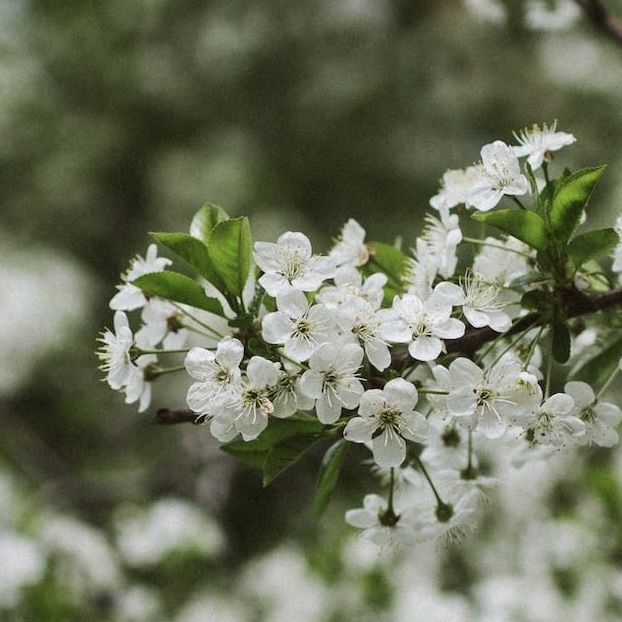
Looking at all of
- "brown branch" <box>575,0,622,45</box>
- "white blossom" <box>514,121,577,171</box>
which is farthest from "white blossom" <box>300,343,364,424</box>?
"brown branch" <box>575,0,622,45</box>

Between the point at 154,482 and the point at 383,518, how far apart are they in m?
2.60

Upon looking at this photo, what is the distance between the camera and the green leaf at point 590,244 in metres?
0.90

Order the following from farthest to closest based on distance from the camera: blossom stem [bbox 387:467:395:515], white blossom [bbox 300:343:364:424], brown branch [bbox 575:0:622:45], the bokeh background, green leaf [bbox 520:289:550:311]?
the bokeh background, brown branch [bbox 575:0:622:45], blossom stem [bbox 387:467:395:515], green leaf [bbox 520:289:550:311], white blossom [bbox 300:343:364:424]

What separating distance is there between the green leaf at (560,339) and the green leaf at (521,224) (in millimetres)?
86

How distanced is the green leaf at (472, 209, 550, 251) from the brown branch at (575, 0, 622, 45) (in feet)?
3.50

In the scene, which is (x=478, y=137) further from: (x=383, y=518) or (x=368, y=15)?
(x=383, y=518)

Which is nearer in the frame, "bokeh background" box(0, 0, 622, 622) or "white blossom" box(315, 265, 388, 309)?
"white blossom" box(315, 265, 388, 309)

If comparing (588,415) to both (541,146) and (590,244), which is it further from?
(541,146)

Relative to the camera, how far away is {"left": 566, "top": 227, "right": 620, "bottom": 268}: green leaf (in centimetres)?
90

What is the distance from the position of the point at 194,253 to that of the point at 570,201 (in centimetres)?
42

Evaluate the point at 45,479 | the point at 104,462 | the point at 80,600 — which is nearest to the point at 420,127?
the point at 104,462

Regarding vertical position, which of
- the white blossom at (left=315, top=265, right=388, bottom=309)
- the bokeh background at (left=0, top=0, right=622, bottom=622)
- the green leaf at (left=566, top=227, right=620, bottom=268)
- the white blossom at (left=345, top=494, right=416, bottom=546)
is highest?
the green leaf at (left=566, top=227, right=620, bottom=268)

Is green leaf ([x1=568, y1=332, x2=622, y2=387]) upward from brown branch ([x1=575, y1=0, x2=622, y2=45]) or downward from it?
downward

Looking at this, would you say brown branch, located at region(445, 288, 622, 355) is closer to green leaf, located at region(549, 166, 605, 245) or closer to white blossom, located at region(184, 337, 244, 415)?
green leaf, located at region(549, 166, 605, 245)
